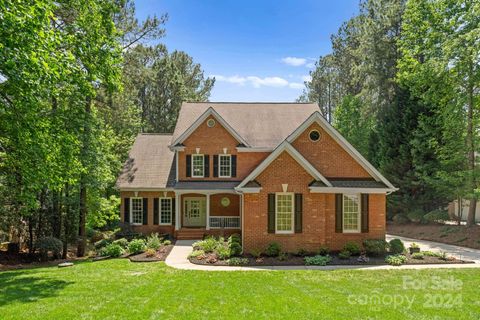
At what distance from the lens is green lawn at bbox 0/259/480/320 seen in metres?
8.11

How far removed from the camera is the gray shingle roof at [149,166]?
24.2 m

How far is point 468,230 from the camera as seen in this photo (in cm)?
2325

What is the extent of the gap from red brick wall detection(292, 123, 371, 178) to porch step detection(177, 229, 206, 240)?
855cm

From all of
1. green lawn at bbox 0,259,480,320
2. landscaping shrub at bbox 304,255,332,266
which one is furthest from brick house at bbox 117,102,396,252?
green lawn at bbox 0,259,480,320

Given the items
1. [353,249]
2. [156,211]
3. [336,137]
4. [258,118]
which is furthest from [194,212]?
[353,249]

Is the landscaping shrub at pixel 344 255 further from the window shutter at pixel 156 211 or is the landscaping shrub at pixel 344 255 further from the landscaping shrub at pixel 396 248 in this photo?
the window shutter at pixel 156 211

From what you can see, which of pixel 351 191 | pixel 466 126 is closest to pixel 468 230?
pixel 466 126

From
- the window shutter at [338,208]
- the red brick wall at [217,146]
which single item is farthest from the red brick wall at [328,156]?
the red brick wall at [217,146]

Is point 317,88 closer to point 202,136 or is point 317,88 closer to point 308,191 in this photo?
point 202,136

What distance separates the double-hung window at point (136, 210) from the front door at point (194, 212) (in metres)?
2.95


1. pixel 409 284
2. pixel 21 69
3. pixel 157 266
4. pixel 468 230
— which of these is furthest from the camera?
pixel 468 230

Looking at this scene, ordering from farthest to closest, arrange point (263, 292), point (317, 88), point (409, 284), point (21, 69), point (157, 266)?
point (317, 88)
point (157, 266)
point (409, 284)
point (263, 292)
point (21, 69)

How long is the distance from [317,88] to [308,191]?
4489cm

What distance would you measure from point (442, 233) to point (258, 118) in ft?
48.6
